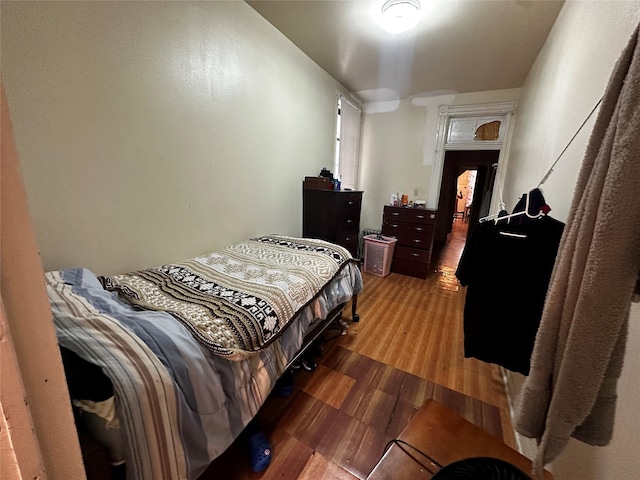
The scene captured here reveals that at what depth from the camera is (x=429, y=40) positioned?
234cm

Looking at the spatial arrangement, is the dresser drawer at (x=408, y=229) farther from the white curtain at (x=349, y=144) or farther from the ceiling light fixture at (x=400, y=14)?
the ceiling light fixture at (x=400, y=14)

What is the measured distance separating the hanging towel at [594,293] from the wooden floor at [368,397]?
98 centimetres

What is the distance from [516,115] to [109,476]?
465 centimetres

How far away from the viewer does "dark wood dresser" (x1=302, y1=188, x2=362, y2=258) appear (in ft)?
9.12

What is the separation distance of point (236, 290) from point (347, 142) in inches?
127

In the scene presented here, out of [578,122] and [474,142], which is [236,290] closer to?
[578,122]

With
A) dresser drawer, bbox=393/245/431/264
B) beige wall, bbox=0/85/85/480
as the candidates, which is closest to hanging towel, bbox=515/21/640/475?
beige wall, bbox=0/85/85/480

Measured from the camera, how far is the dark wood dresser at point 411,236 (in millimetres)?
3457

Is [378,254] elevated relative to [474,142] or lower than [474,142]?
lower

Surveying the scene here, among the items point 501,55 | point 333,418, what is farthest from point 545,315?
point 501,55

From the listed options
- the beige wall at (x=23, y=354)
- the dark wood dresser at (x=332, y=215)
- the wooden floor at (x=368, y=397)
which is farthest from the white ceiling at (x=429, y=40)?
the wooden floor at (x=368, y=397)

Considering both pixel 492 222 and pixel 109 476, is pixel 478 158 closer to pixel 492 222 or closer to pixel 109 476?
pixel 492 222

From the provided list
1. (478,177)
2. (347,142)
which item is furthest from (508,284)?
(478,177)

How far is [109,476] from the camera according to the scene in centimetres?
65
